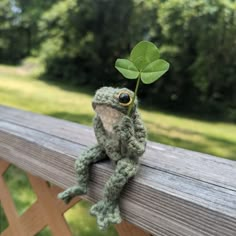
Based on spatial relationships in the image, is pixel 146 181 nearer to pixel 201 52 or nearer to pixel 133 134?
pixel 133 134

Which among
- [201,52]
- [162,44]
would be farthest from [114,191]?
[162,44]

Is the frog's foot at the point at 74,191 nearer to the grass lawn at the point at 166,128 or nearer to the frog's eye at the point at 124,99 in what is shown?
the frog's eye at the point at 124,99

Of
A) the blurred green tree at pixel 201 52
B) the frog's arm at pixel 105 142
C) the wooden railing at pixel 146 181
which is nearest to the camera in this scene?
the wooden railing at pixel 146 181

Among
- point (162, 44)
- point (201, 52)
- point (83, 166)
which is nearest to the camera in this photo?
point (83, 166)

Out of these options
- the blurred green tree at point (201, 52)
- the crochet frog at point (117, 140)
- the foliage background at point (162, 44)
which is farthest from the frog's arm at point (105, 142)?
the blurred green tree at point (201, 52)

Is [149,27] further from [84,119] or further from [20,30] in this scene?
[20,30]

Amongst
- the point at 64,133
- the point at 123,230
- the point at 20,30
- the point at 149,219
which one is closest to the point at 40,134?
the point at 64,133
